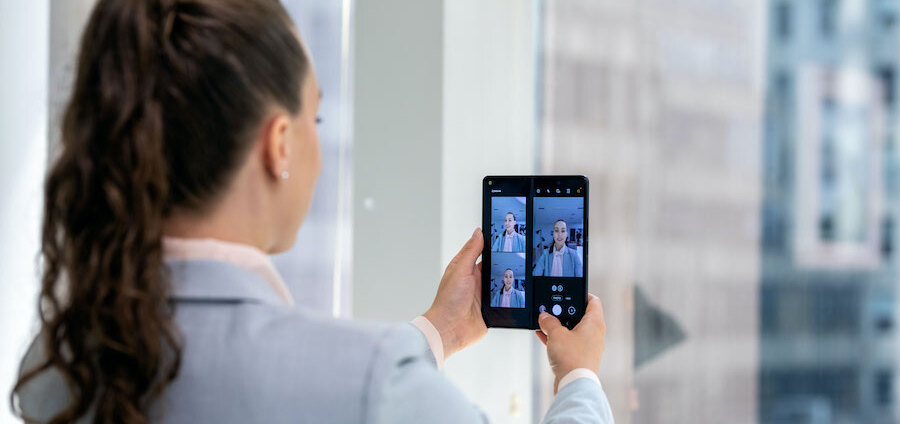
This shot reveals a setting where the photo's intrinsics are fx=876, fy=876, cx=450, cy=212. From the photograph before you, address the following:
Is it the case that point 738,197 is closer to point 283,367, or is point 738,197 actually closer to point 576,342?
point 576,342

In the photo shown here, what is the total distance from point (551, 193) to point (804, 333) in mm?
1130

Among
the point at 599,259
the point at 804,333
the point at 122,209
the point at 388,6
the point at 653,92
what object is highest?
the point at 388,6

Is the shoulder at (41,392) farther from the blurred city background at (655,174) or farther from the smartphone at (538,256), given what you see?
the blurred city background at (655,174)

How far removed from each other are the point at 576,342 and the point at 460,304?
0.17 m

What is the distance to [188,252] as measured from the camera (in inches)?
24.2

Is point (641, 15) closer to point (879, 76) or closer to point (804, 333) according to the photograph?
point (879, 76)

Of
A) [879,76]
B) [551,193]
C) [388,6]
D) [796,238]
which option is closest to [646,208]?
[796,238]

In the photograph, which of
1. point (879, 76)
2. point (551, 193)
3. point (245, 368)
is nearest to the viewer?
point (245, 368)

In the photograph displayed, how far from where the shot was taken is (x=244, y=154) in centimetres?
Answer: 61

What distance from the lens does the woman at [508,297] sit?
3.49ft

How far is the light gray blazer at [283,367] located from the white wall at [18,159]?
1.19 m

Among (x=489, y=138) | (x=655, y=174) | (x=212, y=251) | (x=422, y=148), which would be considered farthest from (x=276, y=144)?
(x=655, y=174)

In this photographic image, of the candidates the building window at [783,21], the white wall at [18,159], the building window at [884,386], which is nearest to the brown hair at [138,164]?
the white wall at [18,159]

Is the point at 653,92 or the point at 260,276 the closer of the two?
the point at 260,276
